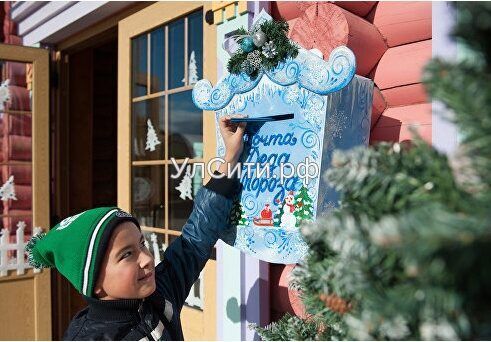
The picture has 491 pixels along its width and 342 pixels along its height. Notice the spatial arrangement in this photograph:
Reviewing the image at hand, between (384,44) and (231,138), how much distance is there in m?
0.63

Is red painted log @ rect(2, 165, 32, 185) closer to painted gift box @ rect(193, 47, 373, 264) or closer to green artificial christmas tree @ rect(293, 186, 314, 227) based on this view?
painted gift box @ rect(193, 47, 373, 264)

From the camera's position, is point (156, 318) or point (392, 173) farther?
point (156, 318)

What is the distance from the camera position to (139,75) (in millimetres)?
2348

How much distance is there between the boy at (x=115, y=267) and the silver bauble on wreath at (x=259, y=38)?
0.20 meters

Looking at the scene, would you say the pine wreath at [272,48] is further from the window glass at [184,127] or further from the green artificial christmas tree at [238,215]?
the window glass at [184,127]

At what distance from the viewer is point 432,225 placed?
0.35 metres

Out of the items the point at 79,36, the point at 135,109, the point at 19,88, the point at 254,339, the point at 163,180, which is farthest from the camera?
the point at 19,88

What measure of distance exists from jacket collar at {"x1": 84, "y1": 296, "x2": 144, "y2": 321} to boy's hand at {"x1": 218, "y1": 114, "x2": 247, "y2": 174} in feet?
1.31

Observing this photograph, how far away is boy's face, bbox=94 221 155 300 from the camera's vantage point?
1.07 meters

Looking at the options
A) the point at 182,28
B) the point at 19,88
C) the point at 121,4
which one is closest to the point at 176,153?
the point at 182,28

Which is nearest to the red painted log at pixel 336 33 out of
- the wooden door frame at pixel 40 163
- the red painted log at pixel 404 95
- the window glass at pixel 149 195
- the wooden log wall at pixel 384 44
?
the wooden log wall at pixel 384 44

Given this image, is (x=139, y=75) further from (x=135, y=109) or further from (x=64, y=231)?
(x=64, y=231)

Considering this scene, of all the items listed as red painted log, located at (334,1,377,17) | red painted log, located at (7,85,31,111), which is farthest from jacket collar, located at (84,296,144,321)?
red painted log, located at (7,85,31,111)

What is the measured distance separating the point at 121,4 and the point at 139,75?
35cm
